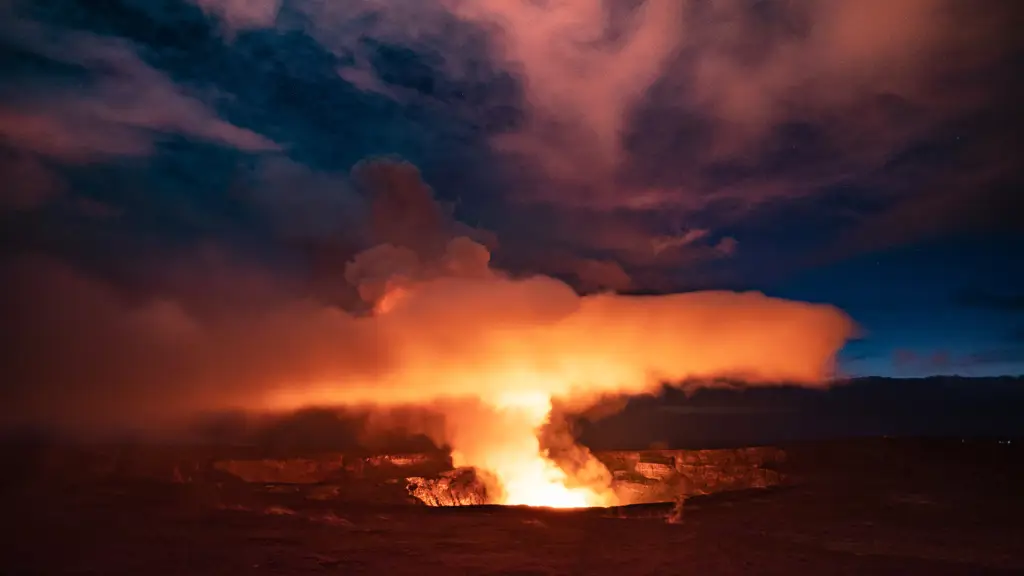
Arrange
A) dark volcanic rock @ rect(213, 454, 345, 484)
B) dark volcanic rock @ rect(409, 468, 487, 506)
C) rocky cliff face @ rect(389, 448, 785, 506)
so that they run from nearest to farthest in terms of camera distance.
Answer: dark volcanic rock @ rect(213, 454, 345, 484) → rocky cliff face @ rect(389, 448, 785, 506) → dark volcanic rock @ rect(409, 468, 487, 506)

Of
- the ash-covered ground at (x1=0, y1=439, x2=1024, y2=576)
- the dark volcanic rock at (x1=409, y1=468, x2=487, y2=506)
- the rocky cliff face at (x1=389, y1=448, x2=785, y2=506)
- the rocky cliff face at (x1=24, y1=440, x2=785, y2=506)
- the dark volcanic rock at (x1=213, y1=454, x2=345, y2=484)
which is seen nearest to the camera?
the ash-covered ground at (x1=0, y1=439, x2=1024, y2=576)

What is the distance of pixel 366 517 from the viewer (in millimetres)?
13508

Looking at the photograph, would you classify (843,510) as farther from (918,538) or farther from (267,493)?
(267,493)

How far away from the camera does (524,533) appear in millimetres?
12117

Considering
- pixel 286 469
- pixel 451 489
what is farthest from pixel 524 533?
pixel 286 469

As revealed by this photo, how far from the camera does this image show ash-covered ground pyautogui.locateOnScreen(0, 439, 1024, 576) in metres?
9.89

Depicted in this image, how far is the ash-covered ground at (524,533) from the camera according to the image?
9.89 m

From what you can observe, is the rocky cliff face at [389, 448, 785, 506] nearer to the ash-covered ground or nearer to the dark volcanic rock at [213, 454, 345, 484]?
the dark volcanic rock at [213, 454, 345, 484]

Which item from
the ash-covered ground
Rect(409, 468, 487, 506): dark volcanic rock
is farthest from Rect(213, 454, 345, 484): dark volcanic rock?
Answer: the ash-covered ground

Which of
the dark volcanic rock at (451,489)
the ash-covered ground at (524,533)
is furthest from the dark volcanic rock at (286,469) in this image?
the ash-covered ground at (524,533)

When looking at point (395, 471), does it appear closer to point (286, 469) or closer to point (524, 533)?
point (286, 469)

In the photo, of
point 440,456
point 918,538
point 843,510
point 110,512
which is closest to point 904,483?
point 843,510

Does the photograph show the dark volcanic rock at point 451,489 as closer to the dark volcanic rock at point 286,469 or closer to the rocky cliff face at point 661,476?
the rocky cliff face at point 661,476

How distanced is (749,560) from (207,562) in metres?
8.71
